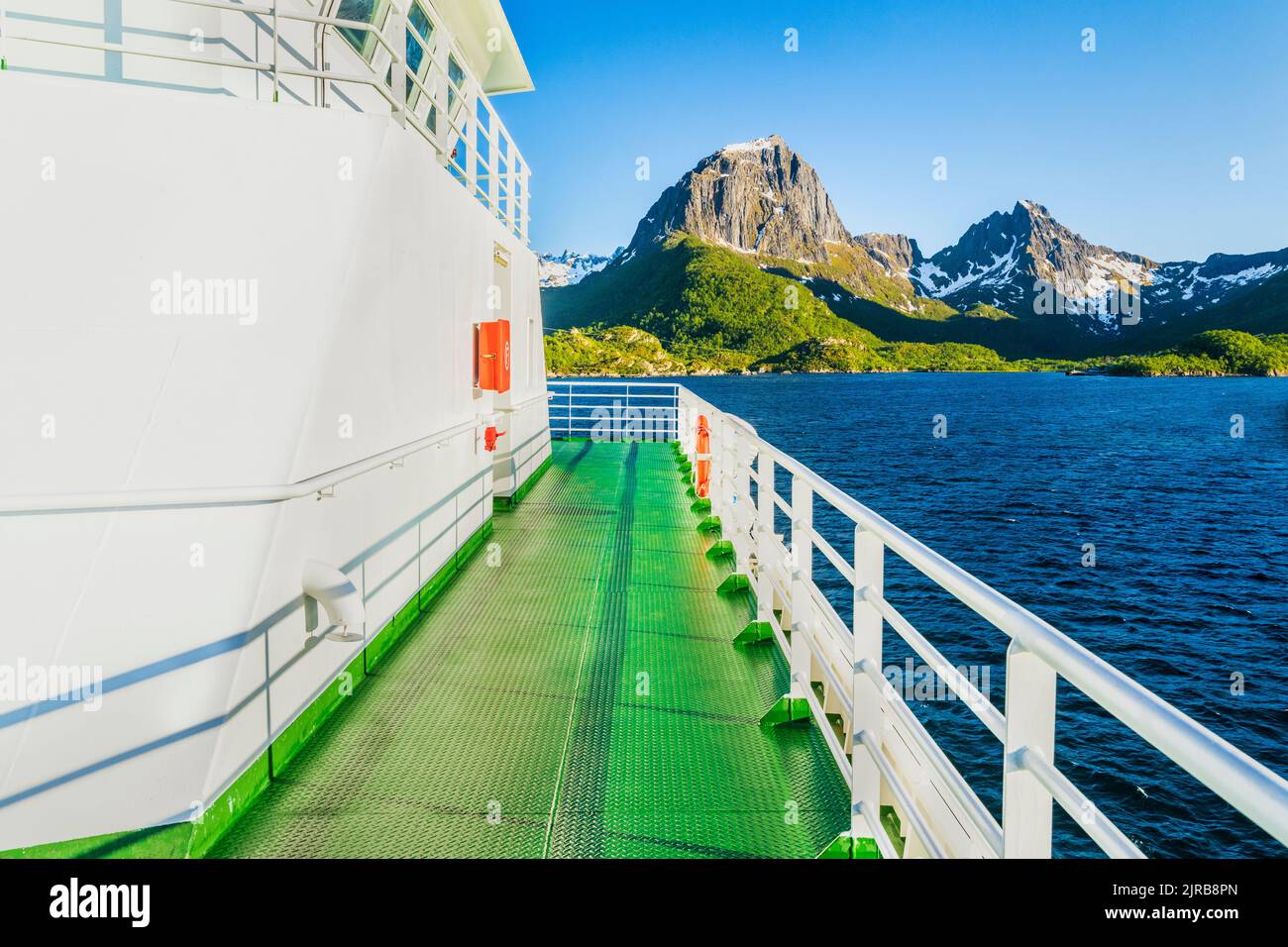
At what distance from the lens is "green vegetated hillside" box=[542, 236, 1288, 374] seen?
474 ft

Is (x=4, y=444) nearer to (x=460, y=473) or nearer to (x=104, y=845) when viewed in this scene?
(x=104, y=845)

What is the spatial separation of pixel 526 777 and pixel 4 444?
90.3 inches

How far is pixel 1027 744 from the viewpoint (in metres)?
1.76

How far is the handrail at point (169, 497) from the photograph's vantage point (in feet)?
8.87

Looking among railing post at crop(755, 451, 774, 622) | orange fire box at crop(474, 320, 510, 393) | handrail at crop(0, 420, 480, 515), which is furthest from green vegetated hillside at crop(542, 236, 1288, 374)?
handrail at crop(0, 420, 480, 515)

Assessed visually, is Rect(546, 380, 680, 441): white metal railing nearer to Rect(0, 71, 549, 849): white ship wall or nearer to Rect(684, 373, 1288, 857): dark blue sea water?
Rect(684, 373, 1288, 857): dark blue sea water

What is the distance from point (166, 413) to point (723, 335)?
6255 inches

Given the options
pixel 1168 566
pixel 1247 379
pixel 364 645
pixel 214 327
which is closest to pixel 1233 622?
pixel 1168 566

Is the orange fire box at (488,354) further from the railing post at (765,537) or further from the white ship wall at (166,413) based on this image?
the railing post at (765,537)

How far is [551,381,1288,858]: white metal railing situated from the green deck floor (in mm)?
322

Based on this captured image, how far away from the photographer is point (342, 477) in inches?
147
